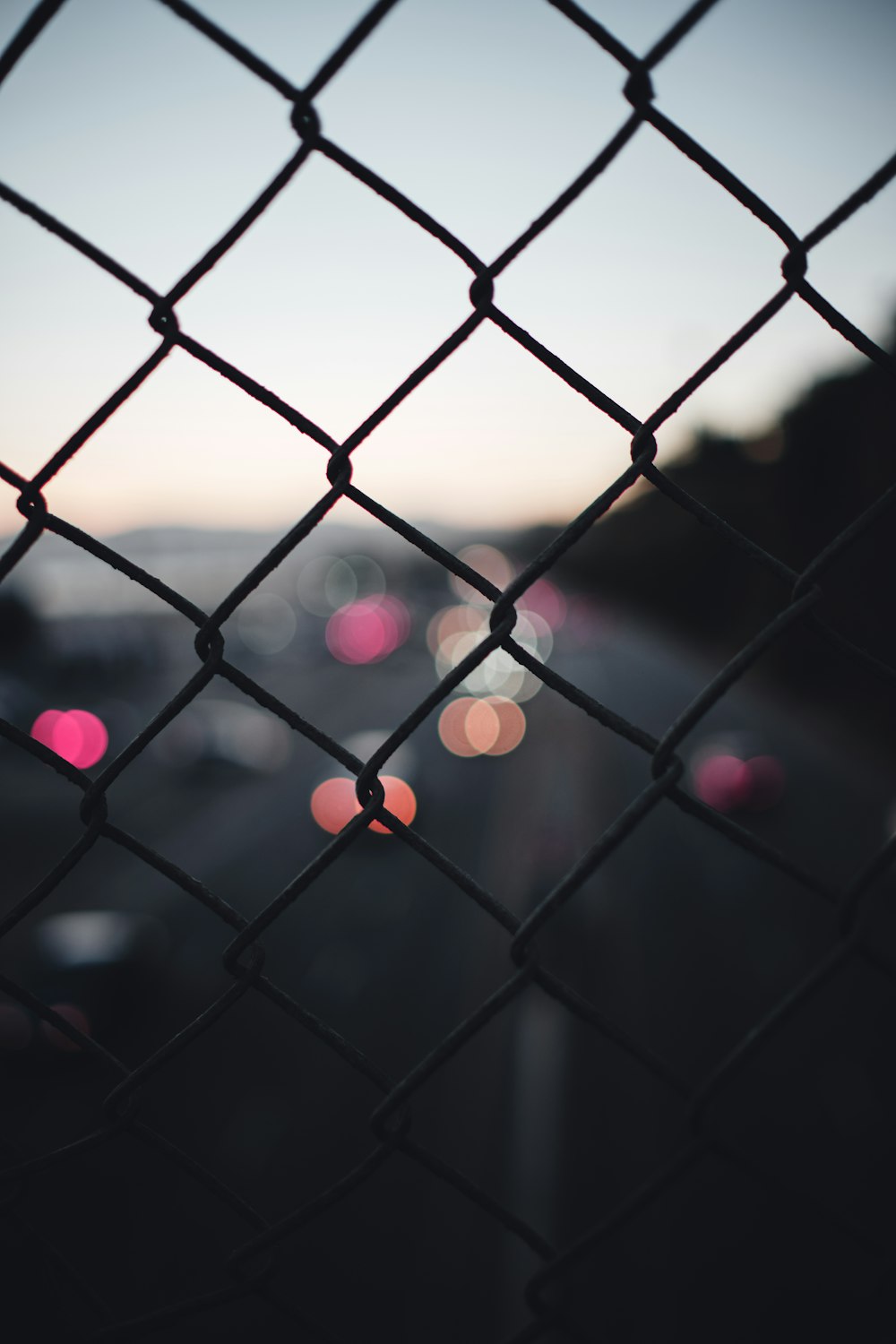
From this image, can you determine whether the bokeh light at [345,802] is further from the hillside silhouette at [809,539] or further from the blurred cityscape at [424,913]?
the hillside silhouette at [809,539]

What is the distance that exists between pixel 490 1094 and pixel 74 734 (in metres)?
14.9

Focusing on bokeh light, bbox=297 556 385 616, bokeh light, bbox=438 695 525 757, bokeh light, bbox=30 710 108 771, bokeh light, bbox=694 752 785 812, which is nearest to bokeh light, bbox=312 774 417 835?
bokeh light, bbox=694 752 785 812

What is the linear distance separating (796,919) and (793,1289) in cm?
574

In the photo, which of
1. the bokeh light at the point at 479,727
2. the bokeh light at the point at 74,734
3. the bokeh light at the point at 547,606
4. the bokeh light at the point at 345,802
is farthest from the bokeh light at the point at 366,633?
the bokeh light at the point at 345,802

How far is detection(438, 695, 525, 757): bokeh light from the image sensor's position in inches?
852

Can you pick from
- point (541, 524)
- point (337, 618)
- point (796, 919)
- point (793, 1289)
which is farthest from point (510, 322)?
point (541, 524)

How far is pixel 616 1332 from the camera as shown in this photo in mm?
4590

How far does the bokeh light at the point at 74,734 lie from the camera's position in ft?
56.2

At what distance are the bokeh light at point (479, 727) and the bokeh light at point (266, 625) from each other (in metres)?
15.1

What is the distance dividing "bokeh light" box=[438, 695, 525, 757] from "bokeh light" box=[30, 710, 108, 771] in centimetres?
918

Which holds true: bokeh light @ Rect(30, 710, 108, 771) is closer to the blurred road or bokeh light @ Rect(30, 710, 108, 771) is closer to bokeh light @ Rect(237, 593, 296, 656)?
the blurred road

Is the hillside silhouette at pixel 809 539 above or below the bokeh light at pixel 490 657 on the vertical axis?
below

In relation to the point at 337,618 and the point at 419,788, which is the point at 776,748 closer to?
the point at 419,788

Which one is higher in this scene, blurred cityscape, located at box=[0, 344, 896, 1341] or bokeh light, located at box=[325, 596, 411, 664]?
bokeh light, located at box=[325, 596, 411, 664]
